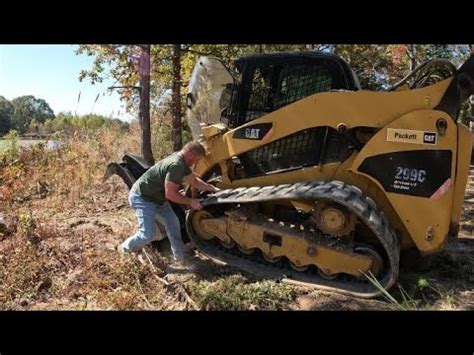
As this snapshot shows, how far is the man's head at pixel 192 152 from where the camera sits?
530 centimetres

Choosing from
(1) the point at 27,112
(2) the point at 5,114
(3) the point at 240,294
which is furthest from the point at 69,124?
(3) the point at 240,294

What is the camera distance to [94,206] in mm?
7914

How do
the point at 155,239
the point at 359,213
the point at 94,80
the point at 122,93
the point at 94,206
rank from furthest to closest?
1. the point at 122,93
2. the point at 94,80
3. the point at 94,206
4. the point at 155,239
5. the point at 359,213

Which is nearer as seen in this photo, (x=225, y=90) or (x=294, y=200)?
(x=294, y=200)

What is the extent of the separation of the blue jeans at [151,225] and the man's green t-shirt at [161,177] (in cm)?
8

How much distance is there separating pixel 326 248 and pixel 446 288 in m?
1.26

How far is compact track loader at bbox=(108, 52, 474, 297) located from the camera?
475 centimetres

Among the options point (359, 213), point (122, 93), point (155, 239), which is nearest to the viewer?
point (359, 213)

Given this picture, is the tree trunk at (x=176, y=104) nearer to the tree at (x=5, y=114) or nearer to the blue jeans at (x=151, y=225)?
the tree at (x=5, y=114)

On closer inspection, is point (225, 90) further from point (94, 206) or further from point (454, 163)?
point (94, 206)

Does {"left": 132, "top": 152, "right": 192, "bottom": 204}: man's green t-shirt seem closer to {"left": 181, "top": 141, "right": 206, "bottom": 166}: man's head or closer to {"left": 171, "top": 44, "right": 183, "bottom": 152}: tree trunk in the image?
{"left": 181, "top": 141, "right": 206, "bottom": 166}: man's head

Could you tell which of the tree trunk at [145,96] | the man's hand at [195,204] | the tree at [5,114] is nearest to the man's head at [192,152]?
the man's hand at [195,204]

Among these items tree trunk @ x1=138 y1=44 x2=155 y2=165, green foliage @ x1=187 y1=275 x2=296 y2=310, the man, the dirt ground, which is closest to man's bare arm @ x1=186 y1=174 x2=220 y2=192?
the man

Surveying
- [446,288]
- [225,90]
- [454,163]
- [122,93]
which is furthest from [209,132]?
[122,93]
